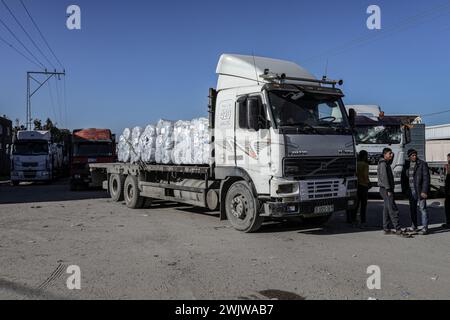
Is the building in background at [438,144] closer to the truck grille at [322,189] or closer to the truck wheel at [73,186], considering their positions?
the truck wheel at [73,186]

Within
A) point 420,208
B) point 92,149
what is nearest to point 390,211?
point 420,208

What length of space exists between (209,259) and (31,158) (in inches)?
874

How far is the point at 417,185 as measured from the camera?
9.50 metres

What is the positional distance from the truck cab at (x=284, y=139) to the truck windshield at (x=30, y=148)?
65.6ft

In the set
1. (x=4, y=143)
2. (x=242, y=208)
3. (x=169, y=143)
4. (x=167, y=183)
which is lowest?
(x=242, y=208)

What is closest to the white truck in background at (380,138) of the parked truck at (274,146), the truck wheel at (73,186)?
the parked truck at (274,146)

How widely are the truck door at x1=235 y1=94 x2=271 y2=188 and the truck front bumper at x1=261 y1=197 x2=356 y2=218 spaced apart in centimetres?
65

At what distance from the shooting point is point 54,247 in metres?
8.19

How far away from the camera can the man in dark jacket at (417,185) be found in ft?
30.9

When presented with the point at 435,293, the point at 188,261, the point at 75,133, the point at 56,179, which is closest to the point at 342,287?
the point at 435,293

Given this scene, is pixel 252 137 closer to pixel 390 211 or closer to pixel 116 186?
pixel 390 211

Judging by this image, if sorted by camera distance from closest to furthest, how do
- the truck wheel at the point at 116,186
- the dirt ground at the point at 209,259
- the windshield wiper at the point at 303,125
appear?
the dirt ground at the point at 209,259, the windshield wiper at the point at 303,125, the truck wheel at the point at 116,186

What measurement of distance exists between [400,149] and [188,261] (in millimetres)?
11601

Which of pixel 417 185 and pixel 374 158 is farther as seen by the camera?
pixel 374 158
